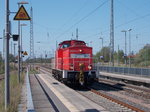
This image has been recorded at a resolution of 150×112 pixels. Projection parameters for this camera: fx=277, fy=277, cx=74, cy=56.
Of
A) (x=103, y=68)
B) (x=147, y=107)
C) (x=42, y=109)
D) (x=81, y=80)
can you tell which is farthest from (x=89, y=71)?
(x=103, y=68)

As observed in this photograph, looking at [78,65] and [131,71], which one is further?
[131,71]

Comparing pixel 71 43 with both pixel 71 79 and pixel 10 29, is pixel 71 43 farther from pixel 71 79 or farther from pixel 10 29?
pixel 10 29

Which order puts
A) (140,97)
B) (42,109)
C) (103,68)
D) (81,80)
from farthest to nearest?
(103,68) → (81,80) → (140,97) → (42,109)

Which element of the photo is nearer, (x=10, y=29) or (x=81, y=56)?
(x=10, y=29)

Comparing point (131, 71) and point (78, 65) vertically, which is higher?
point (78, 65)

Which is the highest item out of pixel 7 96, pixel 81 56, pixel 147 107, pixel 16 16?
pixel 16 16

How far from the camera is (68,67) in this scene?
21938mm

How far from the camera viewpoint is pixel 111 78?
3372 centimetres

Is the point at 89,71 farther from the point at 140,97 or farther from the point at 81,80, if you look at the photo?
the point at 140,97

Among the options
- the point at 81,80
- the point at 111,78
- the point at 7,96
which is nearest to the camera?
the point at 7,96

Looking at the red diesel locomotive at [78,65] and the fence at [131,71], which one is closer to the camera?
the red diesel locomotive at [78,65]

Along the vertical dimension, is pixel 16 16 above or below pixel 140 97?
above

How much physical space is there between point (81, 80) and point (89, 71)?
1053mm

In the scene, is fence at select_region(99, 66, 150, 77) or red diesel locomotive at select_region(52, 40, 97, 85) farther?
fence at select_region(99, 66, 150, 77)
